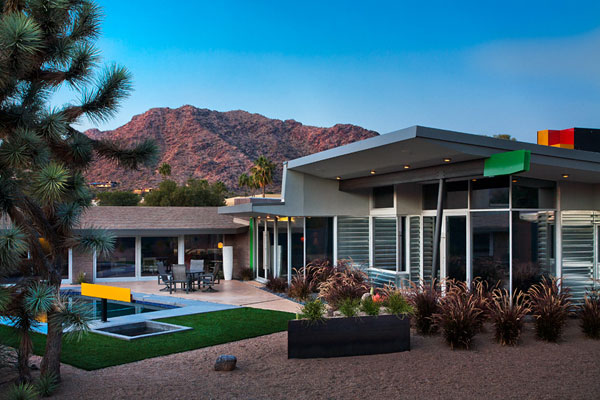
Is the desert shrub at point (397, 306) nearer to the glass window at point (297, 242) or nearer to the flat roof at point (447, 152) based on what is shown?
the flat roof at point (447, 152)

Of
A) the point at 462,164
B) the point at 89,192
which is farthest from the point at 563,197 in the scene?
the point at 89,192

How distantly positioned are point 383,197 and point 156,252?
10.7 m

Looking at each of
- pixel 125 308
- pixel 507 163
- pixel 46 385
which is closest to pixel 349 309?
pixel 507 163

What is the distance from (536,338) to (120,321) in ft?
27.3

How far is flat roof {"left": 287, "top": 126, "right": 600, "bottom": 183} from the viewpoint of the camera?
9.30 metres

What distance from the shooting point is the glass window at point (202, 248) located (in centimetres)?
2178

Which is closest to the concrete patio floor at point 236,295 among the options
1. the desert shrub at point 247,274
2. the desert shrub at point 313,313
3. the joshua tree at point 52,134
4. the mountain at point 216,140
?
the desert shrub at point 247,274

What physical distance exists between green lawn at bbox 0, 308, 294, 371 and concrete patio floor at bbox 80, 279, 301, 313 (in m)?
1.37

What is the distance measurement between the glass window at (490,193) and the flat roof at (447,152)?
53 cm

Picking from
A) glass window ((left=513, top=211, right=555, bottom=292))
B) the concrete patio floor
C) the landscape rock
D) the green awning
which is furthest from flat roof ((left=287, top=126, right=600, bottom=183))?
the landscape rock

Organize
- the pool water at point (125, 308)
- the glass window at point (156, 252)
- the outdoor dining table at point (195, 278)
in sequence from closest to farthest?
1. the pool water at point (125, 308)
2. the outdoor dining table at point (195, 278)
3. the glass window at point (156, 252)

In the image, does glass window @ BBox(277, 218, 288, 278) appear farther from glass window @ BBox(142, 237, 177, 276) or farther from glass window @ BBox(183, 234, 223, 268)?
glass window @ BBox(142, 237, 177, 276)

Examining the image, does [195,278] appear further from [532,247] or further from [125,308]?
[532,247]

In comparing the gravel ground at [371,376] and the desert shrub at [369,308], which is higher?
the desert shrub at [369,308]
